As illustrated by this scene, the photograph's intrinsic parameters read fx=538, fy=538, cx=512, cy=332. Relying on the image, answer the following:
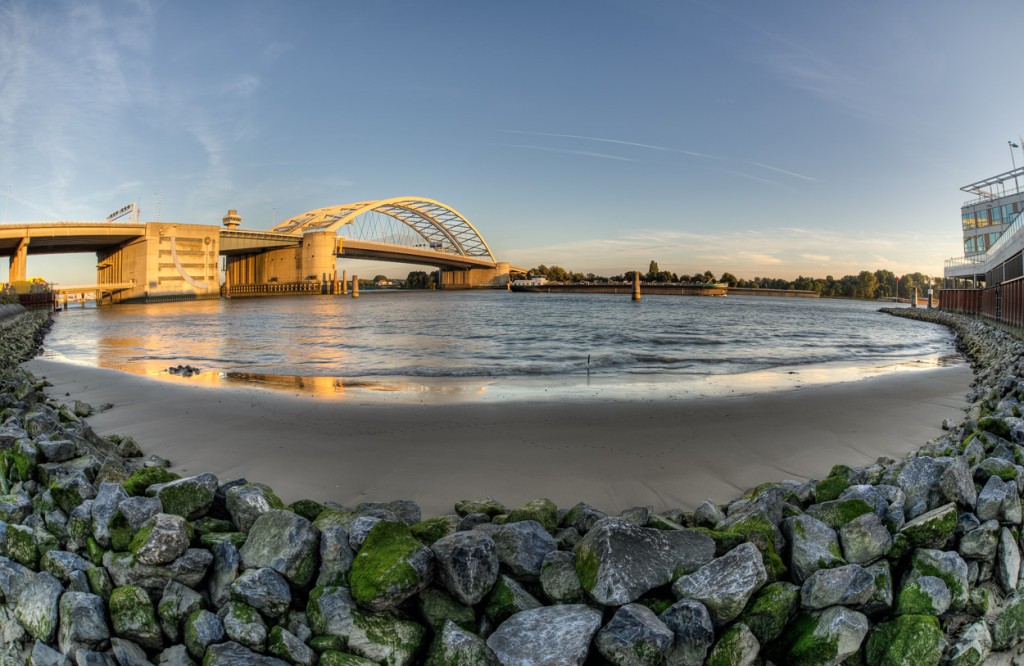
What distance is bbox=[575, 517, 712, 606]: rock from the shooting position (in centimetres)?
240

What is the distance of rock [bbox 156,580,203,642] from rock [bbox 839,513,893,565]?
3233 mm

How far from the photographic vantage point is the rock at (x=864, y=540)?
9.18 ft

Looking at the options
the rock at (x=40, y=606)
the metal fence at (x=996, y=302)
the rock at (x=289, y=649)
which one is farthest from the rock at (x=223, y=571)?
the metal fence at (x=996, y=302)

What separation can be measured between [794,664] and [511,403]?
6.75 meters

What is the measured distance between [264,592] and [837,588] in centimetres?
267

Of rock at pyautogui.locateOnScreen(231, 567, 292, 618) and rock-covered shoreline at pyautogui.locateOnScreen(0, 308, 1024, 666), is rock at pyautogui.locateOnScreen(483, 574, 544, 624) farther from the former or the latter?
rock at pyautogui.locateOnScreen(231, 567, 292, 618)

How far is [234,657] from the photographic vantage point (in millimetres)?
2301

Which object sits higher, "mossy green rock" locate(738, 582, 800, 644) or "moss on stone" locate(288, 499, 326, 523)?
"moss on stone" locate(288, 499, 326, 523)

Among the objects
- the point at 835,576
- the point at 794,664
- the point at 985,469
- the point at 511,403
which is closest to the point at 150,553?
the point at 794,664

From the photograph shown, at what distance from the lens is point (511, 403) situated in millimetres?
9070

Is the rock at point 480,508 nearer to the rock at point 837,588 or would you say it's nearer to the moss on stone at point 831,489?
the rock at point 837,588

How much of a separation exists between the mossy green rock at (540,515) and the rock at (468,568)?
0.87 meters

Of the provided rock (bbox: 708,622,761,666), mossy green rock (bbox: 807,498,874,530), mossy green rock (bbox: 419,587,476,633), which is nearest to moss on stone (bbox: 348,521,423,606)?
mossy green rock (bbox: 419,587,476,633)

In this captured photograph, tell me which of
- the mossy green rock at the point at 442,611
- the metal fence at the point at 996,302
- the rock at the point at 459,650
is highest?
the metal fence at the point at 996,302
